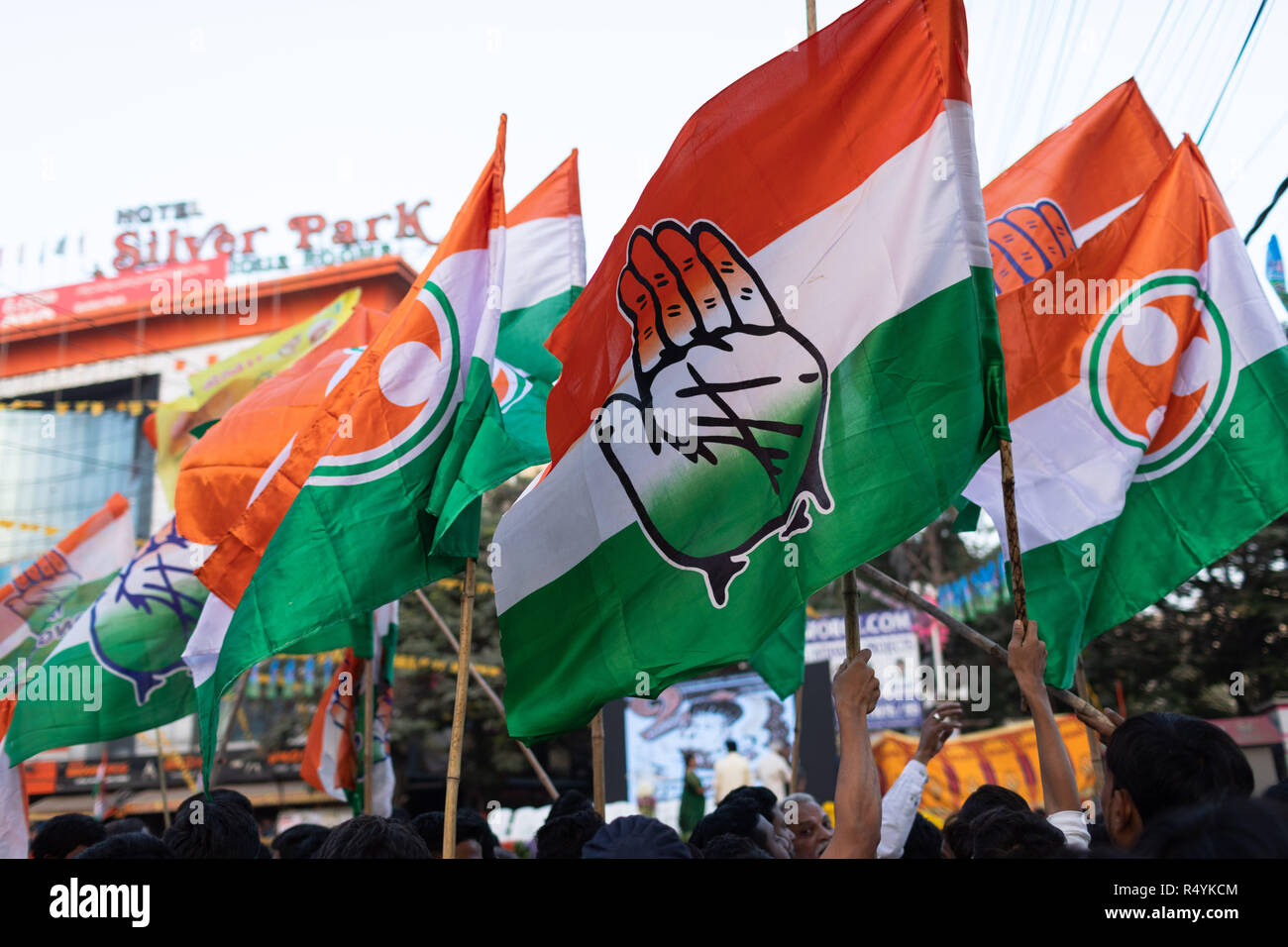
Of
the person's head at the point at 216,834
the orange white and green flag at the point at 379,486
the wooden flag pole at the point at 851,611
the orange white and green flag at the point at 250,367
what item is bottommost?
the person's head at the point at 216,834

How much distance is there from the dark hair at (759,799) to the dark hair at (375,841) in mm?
1948

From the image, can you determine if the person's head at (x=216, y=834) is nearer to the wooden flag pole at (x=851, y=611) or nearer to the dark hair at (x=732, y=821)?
the dark hair at (x=732, y=821)

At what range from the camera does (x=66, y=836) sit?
5.20 meters

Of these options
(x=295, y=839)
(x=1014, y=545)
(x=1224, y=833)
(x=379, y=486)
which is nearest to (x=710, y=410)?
(x=1014, y=545)

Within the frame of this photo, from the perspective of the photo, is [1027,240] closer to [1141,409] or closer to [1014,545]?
[1141,409]

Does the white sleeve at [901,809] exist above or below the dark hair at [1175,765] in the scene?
below

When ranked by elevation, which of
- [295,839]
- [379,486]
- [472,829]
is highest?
[379,486]

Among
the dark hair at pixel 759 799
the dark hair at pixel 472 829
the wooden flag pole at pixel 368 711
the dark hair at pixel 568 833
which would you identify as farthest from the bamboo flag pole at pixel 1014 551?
the wooden flag pole at pixel 368 711

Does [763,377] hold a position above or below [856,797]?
above

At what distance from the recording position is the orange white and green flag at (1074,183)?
19.7 ft

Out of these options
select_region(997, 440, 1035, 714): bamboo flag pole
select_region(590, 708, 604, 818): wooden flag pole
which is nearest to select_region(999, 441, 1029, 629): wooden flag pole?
select_region(997, 440, 1035, 714): bamboo flag pole

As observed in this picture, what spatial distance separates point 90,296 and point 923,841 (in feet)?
130

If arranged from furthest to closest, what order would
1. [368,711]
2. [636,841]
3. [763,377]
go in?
[368,711]
[763,377]
[636,841]

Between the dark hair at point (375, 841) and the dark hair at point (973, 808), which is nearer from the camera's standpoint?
the dark hair at point (375, 841)
